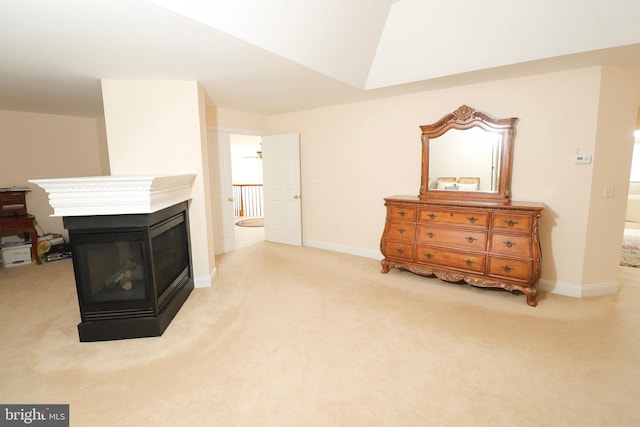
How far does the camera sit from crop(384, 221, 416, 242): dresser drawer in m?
3.79

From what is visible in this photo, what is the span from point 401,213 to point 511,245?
4.07ft

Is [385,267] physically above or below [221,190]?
below

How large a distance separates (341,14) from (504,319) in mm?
3254

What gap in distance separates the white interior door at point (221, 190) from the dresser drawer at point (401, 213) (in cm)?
272

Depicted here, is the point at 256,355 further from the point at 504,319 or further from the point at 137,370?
the point at 504,319

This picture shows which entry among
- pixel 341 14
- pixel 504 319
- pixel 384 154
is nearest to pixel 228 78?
pixel 341 14

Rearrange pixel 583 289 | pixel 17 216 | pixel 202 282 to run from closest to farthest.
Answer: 1. pixel 583 289
2. pixel 202 282
3. pixel 17 216

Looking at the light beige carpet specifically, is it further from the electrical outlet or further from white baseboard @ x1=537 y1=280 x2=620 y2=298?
the electrical outlet

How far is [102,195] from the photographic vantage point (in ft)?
7.77

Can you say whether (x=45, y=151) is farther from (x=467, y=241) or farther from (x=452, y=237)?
(x=467, y=241)

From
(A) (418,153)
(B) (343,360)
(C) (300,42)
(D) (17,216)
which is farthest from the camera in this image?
(D) (17,216)

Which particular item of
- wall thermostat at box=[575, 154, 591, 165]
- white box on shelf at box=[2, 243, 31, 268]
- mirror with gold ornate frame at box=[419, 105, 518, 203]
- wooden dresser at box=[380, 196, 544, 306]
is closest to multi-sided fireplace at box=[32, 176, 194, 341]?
wooden dresser at box=[380, 196, 544, 306]

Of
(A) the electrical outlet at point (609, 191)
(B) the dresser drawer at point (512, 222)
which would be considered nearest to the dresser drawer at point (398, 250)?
(B) the dresser drawer at point (512, 222)

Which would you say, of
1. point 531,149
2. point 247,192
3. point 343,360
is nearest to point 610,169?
point 531,149
